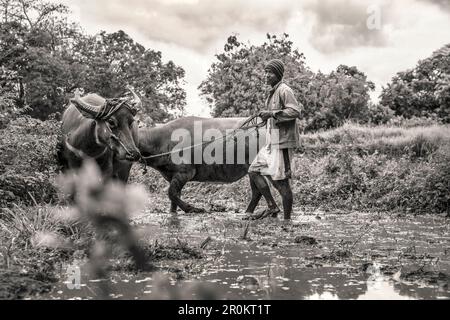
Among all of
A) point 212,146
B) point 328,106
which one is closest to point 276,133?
point 212,146

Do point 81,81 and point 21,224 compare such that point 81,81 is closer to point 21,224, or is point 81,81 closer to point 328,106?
point 328,106

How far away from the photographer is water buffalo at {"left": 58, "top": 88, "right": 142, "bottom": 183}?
7.39m

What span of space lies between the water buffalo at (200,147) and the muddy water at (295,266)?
2299mm

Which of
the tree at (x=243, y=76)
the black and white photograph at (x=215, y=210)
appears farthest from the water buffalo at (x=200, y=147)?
the tree at (x=243, y=76)

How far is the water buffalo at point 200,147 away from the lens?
416 inches

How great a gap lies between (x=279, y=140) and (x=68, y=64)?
119 ft

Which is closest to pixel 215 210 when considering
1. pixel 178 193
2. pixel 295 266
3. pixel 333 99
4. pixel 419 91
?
pixel 178 193

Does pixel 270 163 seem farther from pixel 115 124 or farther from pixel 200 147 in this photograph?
pixel 115 124

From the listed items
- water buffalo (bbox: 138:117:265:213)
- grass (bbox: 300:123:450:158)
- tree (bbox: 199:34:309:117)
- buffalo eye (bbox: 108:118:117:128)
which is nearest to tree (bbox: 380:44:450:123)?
tree (bbox: 199:34:309:117)

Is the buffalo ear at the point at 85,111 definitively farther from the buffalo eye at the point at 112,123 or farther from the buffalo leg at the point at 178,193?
the buffalo leg at the point at 178,193

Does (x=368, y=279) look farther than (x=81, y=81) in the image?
No

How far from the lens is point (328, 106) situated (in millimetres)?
29141

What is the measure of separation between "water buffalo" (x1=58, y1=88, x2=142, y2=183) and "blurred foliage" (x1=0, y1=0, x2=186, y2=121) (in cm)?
2504

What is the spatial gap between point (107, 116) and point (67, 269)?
9.72 ft
